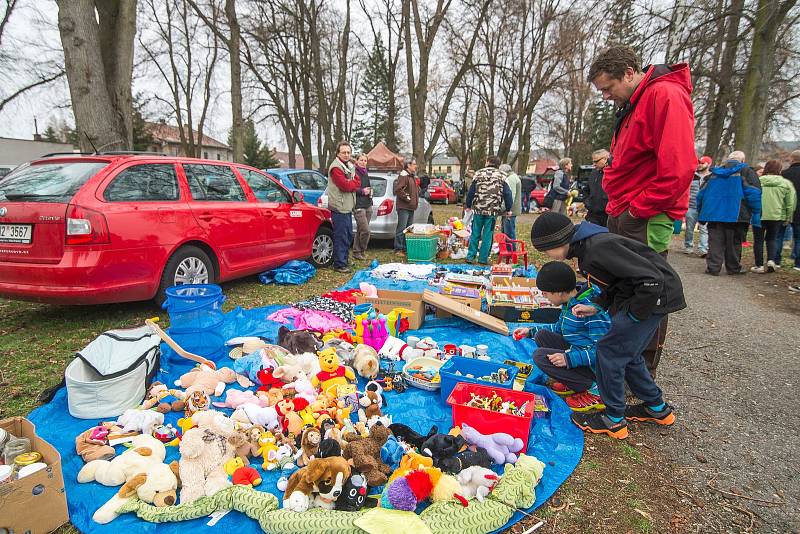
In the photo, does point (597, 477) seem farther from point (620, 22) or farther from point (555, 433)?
point (620, 22)

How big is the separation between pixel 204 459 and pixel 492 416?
66.0 inches

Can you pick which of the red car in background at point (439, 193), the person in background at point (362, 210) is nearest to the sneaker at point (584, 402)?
the person in background at point (362, 210)

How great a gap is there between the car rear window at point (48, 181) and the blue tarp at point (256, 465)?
1.78m

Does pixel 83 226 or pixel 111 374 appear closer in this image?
pixel 111 374

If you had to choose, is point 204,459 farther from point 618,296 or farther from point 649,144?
point 649,144

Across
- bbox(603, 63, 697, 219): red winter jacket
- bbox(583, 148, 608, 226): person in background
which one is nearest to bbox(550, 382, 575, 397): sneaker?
bbox(603, 63, 697, 219): red winter jacket

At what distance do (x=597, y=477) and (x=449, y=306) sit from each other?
91.8 inches

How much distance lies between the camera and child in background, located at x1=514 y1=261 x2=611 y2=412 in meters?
2.88

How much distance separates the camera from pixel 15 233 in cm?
377

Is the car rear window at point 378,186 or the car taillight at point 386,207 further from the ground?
the car rear window at point 378,186

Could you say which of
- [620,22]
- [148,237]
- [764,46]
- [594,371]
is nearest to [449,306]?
[594,371]

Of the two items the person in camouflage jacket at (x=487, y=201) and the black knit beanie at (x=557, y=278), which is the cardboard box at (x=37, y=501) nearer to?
the black knit beanie at (x=557, y=278)

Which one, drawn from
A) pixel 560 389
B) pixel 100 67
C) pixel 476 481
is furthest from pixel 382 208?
pixel 476 481

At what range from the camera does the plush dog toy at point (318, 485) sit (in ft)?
6.61
